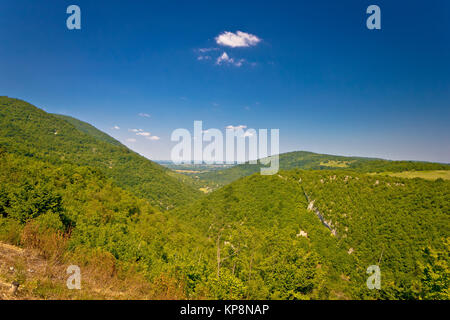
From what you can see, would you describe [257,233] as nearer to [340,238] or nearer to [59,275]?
[340,238]

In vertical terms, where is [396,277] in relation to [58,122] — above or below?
below

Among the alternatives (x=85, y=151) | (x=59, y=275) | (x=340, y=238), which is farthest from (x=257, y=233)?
(x=85, y=151)

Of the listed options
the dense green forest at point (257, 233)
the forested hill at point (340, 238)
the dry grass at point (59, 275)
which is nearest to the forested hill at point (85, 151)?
the dense green forest at point (257, 233)

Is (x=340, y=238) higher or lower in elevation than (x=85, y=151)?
lower

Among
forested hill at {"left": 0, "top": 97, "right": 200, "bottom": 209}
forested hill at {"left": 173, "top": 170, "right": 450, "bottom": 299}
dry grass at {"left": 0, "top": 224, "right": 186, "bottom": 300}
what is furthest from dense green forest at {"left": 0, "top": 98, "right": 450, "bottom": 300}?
forested hill at {"left": 0, "top": 97, "right": 200, "bottom": 209}
